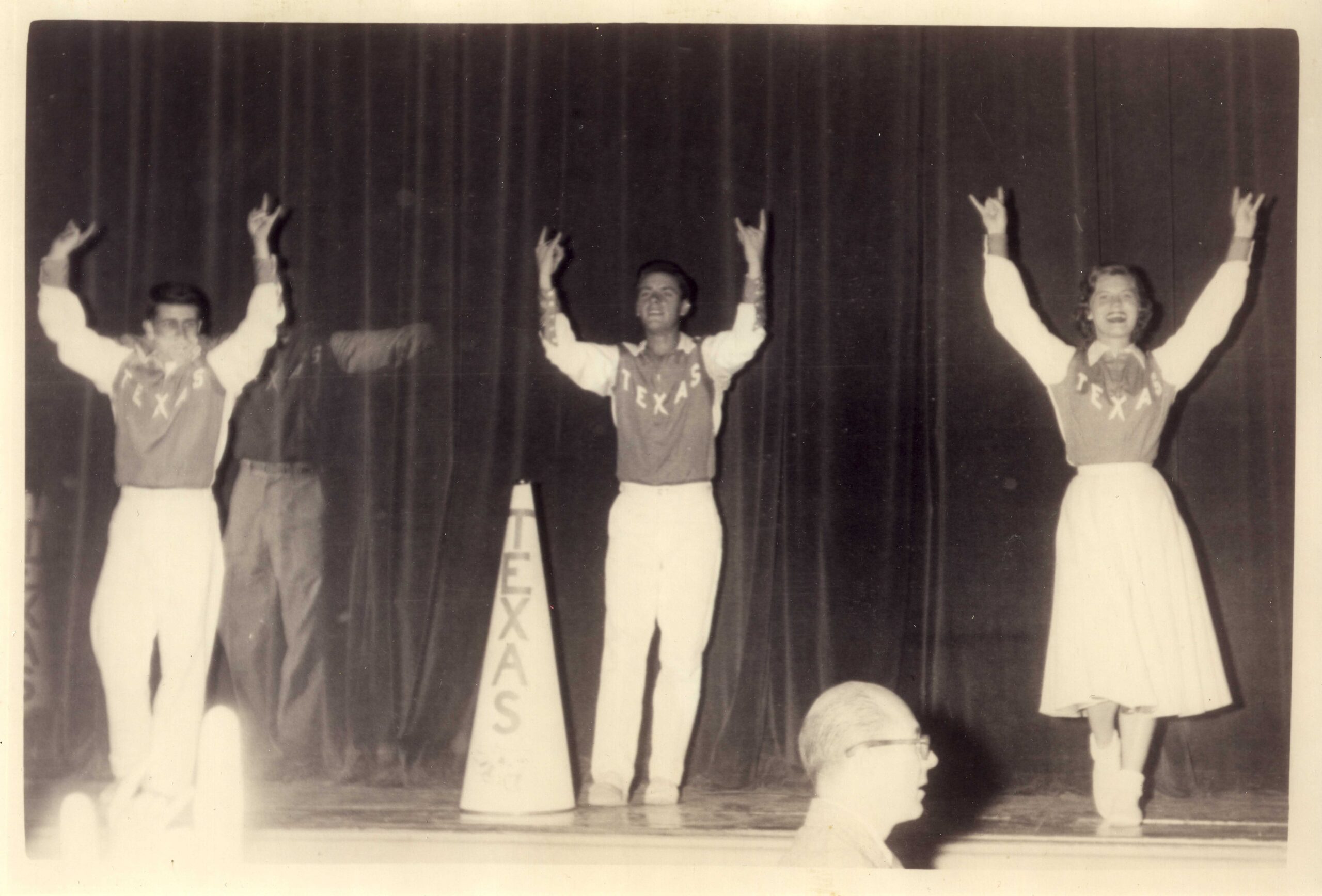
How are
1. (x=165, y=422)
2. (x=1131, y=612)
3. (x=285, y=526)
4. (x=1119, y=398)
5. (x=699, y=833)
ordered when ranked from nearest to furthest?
(x=699, y=833), (x=1131, y=612), (x=1119, y=398), (x=165, y=422), (x=285, y=526)

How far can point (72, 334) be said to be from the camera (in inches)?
177

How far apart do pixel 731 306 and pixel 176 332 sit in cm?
177

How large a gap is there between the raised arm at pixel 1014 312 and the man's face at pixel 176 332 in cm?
243

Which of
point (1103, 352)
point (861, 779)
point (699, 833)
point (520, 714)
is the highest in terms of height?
point (1103, 352)

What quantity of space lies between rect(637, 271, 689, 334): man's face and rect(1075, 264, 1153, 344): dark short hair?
1.24 meters

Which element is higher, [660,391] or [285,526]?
[660,391]

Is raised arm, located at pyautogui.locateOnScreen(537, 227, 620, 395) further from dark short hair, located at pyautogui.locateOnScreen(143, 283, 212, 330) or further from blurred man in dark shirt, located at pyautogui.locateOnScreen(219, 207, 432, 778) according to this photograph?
dark short hair, located at pyautogui.locateOnScreen(143, 283, 212, 330)

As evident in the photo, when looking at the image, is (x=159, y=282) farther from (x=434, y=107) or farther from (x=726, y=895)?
(x=726, y=895)

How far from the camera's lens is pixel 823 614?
4.81m

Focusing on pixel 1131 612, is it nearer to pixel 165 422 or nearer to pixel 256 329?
pixel 256 329

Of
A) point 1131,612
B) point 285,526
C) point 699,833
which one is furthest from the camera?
point 285,526

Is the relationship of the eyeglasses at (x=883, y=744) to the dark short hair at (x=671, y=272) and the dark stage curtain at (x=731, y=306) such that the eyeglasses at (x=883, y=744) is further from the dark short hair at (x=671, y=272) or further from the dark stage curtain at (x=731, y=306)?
the dark short hair at (x=671, y=272)

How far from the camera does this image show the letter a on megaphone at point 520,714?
412cm

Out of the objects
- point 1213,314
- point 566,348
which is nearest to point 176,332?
point 566,348
